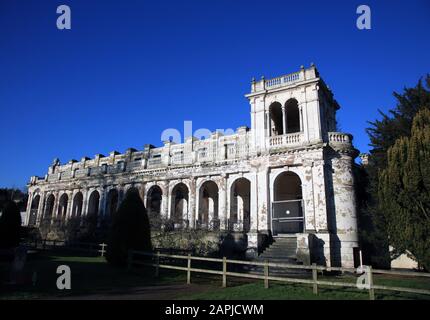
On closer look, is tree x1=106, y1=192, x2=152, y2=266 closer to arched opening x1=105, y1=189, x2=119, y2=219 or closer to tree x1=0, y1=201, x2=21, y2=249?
tree x1=0, y1=201, x2=21, y2=249

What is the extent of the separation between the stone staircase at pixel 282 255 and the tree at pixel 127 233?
6246mm

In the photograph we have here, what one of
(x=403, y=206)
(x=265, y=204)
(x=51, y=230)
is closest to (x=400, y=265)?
(x=265, y=204)

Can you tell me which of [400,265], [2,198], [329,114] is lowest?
[400,265]

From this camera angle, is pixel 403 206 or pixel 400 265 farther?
pixel 400 265

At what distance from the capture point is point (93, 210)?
34688 millimetres

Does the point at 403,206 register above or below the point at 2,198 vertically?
below

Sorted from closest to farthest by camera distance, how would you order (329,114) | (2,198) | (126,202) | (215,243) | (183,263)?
(126,202), (183,263), (215,243), (329,114), (2,198)

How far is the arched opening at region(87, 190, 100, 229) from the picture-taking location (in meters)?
28.8

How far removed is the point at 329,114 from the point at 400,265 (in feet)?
38.1

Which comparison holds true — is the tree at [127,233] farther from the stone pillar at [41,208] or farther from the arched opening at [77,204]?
the stone pillar at [41,208]
